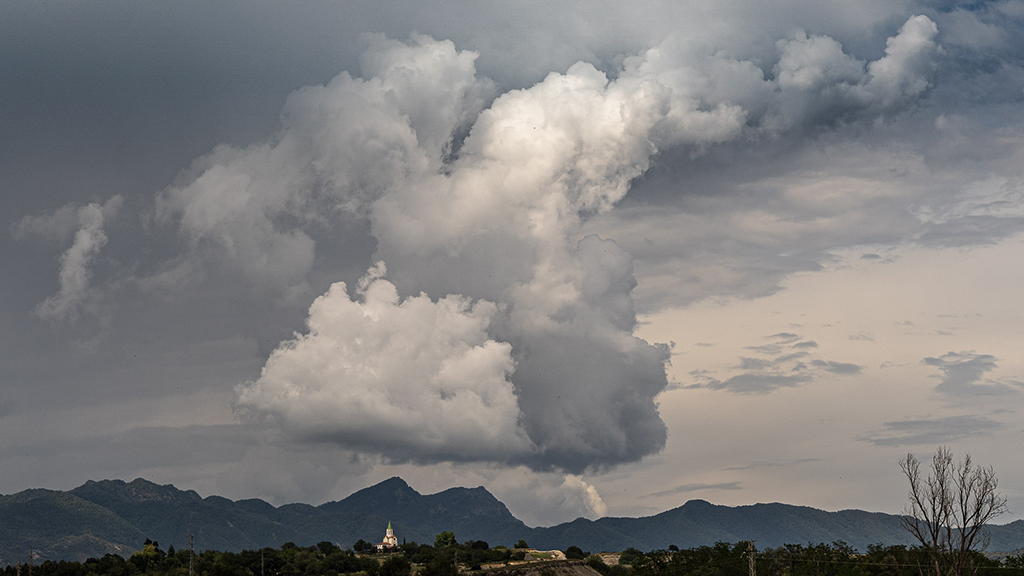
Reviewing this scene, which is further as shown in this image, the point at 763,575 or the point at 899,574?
the point at 763,575

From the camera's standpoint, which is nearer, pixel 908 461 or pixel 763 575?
pixel 908 461

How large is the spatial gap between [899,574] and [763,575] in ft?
113

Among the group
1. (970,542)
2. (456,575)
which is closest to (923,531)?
(970,542)

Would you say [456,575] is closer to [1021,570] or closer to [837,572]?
[837,572]

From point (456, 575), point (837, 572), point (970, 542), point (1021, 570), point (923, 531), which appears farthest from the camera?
point (456, 575)

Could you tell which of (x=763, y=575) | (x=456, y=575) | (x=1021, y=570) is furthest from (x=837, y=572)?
(x=456, y=575)

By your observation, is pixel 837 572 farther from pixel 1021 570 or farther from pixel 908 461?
pixel 908 461

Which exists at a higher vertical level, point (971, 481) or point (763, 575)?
point (971, 481)

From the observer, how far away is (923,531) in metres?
110

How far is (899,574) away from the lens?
165m

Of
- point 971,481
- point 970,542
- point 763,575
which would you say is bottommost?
point 763,575

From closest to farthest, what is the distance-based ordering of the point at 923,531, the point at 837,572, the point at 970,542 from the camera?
1. the point at 970,542
2. the point at 923,531
3. the point at 837,572

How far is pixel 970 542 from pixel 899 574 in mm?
68023

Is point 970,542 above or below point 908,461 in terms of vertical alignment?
below
